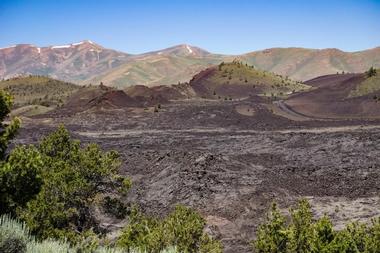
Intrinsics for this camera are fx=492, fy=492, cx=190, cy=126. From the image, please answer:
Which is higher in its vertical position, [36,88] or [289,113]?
[36,88]

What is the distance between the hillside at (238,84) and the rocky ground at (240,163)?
24740 millimetres

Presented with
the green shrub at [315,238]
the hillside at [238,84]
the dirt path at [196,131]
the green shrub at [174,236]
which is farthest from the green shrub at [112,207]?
the hillside at [238,84]

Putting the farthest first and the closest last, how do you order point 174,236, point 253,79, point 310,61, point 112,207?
point 310,61, point 253,79, point 112,207, point 174,236

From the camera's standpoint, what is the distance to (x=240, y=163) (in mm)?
27906

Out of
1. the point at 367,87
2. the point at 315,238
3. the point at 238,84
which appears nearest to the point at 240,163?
the point at 315,238

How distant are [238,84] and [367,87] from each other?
84.0 ft

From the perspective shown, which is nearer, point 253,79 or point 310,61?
point 253,79

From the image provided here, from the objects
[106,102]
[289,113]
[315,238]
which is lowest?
[289,113]

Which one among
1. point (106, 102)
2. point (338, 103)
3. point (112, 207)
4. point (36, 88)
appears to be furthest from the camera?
point (36, 88)

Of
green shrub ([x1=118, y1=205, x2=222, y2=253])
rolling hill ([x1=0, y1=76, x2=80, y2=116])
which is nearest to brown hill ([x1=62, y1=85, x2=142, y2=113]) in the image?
rolling hill ([x1=0, y1=76, x2=80, y2=116])

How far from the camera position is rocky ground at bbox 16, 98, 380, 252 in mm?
21125

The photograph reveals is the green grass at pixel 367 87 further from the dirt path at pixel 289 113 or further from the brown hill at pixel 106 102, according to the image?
the brown hill at pixel 106 102

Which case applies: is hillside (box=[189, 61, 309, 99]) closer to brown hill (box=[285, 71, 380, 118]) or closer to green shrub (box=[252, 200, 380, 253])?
brown hill (box=[285, 71, 380, 118])

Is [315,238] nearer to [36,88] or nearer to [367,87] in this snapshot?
[367,87]
